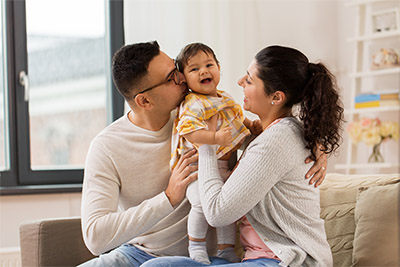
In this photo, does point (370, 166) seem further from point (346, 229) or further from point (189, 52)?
point (189, 52)

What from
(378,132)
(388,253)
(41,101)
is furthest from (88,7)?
(388,253)

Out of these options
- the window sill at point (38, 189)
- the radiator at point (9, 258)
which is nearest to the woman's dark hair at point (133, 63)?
the window sill at point (38, 189)

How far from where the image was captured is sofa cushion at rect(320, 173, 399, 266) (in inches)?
79.2

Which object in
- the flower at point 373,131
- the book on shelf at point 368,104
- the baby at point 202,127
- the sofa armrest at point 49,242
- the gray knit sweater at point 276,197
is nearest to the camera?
the gray knit sweater at point 276,197

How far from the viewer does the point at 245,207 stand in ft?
5.31

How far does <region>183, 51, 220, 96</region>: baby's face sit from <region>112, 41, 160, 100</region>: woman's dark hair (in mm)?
165

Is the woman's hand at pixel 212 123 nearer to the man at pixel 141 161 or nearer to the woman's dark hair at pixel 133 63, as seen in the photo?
the man at pixel 141 161

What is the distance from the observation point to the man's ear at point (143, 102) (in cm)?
203

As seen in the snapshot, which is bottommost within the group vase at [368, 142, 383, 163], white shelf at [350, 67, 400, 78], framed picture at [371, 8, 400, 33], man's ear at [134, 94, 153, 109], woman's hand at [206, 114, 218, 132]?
vase at [368, 142, 383, 163]

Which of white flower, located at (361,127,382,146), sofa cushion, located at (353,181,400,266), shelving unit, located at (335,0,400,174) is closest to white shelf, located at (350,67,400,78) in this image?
shelving unit, located at (335,0,400,174)

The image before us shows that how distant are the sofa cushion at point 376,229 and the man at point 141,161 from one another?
1.74 ft

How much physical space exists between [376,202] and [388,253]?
0.18 metres

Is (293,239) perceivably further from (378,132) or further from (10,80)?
(10,80)

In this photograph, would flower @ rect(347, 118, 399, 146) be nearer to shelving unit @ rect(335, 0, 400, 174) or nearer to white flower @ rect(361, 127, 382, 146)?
white flower @ rect(361, 127, 382, 146)
